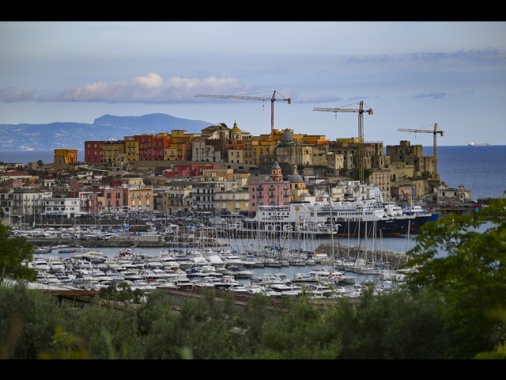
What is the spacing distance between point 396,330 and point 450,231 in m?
1.05

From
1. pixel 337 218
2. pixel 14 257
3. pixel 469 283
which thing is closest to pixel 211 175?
pixel 337 218

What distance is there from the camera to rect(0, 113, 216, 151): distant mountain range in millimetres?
24484

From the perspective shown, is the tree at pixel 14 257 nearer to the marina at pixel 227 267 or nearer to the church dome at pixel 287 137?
the marina at pixel 227 267

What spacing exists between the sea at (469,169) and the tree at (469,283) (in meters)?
22.2

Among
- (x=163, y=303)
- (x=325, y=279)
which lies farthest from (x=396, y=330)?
(x=325, y=279)

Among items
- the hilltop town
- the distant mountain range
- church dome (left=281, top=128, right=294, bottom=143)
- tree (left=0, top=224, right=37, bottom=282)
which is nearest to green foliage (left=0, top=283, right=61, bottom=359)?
tree (left=0, top=224, right=37, bottom=282)

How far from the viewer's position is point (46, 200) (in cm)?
2395

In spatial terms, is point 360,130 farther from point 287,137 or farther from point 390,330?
point 390,330

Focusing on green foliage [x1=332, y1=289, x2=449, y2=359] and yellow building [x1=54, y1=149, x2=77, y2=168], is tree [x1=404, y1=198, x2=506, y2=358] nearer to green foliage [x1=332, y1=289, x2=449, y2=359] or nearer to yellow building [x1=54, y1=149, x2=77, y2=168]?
green foliage [x1=332, y1=289, x2=449, y2=359]

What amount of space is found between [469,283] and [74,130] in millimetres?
23587

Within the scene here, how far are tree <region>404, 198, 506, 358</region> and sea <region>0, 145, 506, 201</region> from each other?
22152 mm

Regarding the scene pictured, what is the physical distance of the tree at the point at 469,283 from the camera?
3.25 meters
